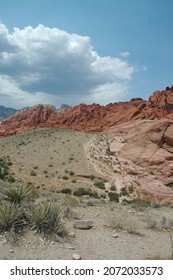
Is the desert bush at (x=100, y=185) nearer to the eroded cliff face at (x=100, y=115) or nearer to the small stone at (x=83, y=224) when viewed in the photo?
the small stone at (x=83, y=224)

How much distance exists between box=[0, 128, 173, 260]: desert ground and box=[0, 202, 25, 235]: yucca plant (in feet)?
0.99

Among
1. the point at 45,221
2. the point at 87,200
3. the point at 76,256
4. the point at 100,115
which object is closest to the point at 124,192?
the point at 87,200

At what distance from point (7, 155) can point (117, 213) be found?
124 ft

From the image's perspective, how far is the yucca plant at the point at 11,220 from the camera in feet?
29.8

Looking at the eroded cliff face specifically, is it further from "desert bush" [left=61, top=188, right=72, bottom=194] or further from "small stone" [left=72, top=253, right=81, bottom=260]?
"small stone" [left=72, top=253, right=81, bottom=260]

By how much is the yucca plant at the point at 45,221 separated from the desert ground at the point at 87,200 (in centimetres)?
26

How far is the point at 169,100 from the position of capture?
63.1 m

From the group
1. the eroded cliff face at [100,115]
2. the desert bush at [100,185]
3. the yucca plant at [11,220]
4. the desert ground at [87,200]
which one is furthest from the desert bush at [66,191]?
the eroded cliff face at [100,115]

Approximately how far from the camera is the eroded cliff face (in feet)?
199

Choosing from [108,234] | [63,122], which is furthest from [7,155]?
[108,234]

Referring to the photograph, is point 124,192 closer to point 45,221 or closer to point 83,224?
point 83,224

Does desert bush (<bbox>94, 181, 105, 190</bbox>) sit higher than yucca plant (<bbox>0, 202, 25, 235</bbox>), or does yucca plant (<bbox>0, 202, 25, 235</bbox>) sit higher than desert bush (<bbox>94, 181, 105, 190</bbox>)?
yucca plant (<bbox>0, 202, 25, 235</bbox>)

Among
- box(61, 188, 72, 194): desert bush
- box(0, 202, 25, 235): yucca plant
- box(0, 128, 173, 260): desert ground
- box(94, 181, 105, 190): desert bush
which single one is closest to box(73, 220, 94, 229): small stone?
box(0, 128, 173, 260): desert ground

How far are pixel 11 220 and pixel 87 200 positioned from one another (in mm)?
8348
